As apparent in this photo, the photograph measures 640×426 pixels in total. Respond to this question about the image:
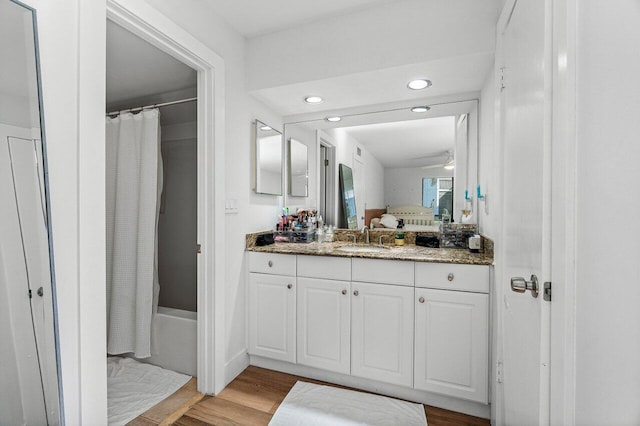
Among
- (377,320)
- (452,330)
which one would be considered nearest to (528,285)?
(452,330)

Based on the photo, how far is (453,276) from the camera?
1613 millimetres

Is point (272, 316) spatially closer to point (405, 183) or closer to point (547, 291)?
point (405, 183)

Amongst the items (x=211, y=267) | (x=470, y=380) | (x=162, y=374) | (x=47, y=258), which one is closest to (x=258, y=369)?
(x=162, y=374)

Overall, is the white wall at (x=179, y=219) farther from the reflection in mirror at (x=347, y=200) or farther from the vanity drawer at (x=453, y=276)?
the vanity drawer at (x=453, y=276)

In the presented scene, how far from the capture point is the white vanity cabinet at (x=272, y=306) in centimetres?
198

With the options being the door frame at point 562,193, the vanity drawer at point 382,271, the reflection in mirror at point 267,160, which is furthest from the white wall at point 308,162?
the door frame at point 562,193

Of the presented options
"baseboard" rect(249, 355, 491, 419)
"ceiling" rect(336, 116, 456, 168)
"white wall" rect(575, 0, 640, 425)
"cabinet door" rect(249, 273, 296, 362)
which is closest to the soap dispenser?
"ceiling" rect(336, 116, 456, 168)

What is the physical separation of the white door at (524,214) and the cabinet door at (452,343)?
0.18 metres

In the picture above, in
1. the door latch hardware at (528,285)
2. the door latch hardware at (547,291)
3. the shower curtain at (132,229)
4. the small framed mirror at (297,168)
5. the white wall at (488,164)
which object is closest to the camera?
the door latch hardware at (547,291)

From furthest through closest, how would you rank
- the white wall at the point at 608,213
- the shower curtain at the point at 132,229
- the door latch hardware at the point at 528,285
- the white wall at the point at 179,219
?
the white wall at the point at 179,219, the shower curtain at the point at 132,229, the door latch hardware at the point at 528,285, the white wall at the point at 608,213

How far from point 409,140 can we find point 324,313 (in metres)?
1.53

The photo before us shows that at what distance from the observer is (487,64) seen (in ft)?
5.49

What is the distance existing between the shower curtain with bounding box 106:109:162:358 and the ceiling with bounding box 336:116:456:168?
1.67 metres

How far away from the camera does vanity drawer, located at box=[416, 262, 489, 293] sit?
1.57 meters
